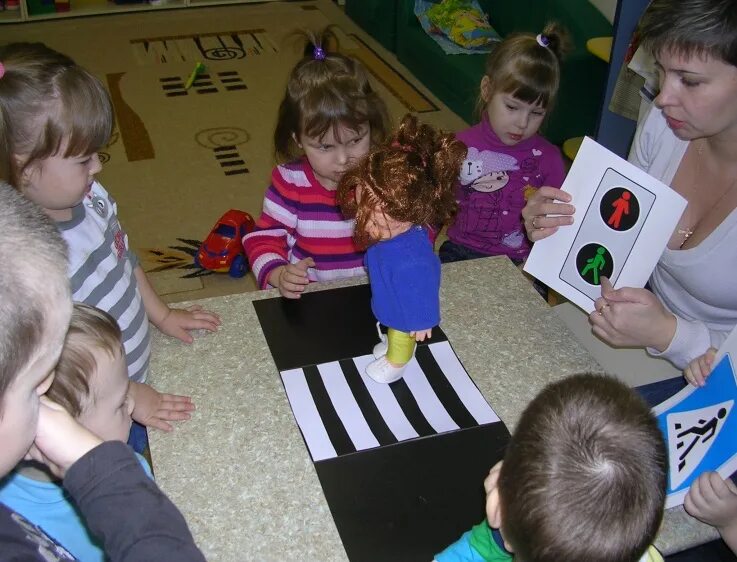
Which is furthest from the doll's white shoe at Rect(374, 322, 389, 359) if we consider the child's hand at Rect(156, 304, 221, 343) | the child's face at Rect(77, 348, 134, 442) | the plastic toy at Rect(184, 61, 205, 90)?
the plastic toy at Rect(184, 61, 205, 90)

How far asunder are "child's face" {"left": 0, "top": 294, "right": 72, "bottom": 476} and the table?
0.28m

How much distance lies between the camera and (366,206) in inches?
37.5

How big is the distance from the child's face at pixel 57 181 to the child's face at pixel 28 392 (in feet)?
1.66

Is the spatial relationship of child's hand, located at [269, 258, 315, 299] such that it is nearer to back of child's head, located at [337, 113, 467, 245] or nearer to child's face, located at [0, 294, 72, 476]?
back of child's head, located at [337, 113, 467, 245]

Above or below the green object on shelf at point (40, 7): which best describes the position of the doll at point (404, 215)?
above

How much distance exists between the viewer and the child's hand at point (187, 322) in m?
1.14

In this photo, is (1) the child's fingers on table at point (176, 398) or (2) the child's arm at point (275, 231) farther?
(2) the child's arm at point (275, 231)

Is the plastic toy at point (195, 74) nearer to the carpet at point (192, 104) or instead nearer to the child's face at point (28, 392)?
the carpet at point (192, 104)

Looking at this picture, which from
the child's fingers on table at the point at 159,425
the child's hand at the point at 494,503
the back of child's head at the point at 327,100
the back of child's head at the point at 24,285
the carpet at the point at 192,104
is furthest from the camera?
the carpet at the point at 192,104

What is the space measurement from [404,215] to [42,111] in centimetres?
55

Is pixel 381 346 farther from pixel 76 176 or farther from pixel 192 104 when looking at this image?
pixel 192 104

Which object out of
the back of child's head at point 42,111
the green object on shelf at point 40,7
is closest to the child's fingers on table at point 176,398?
the back of child's head at point 42,111

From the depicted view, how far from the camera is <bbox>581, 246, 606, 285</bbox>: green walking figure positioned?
1214mm

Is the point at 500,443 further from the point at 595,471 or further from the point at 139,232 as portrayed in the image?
the point at 139,232
